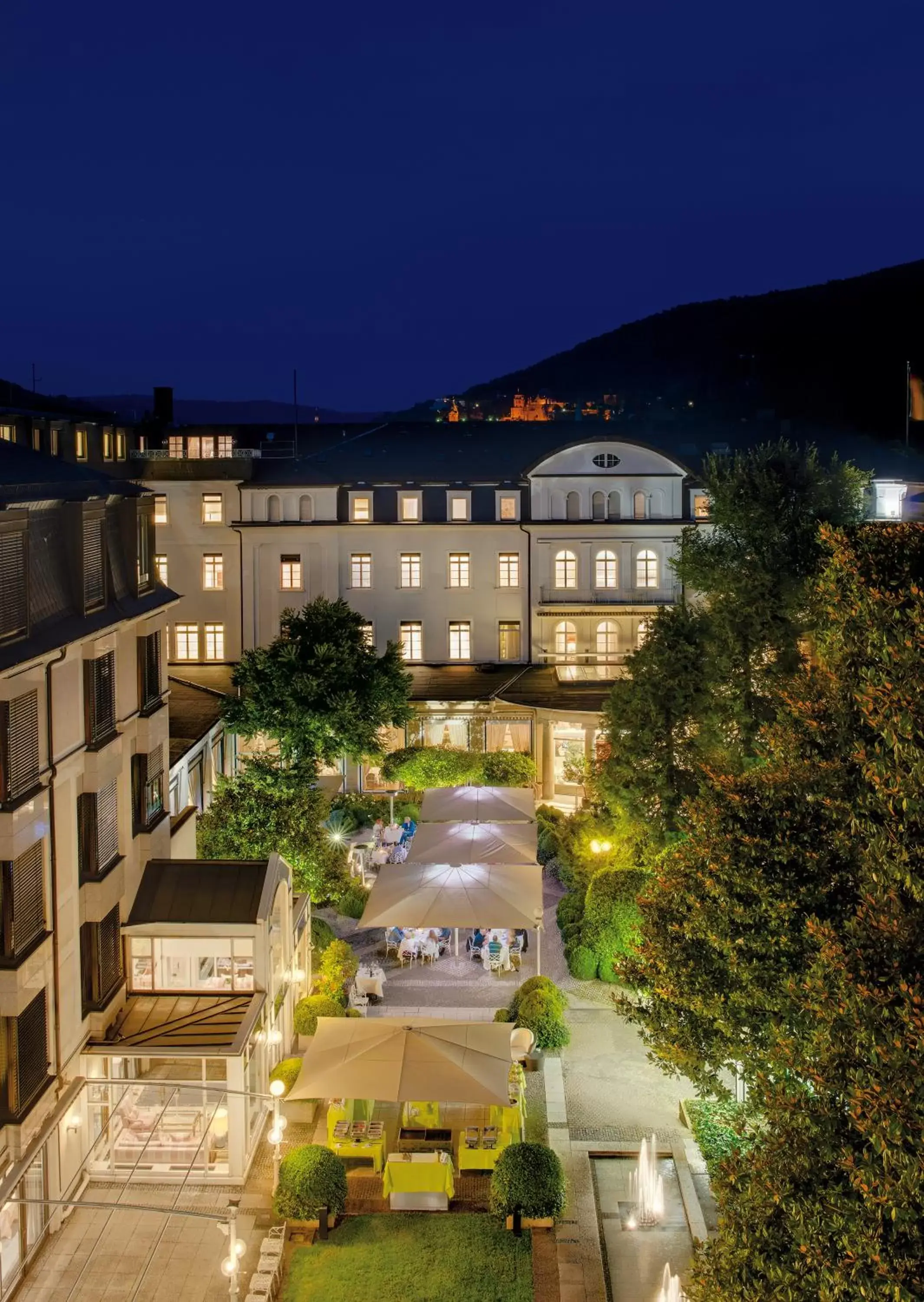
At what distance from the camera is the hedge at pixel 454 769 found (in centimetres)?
3597

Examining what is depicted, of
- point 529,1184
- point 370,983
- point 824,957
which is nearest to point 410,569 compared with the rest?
point 370,983

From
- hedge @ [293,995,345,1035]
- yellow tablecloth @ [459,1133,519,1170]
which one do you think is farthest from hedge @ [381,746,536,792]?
yellow tablecloth @ [459,1133,519,1170]

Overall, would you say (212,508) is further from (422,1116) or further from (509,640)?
(422,1116)

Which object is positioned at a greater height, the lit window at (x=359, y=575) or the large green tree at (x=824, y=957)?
the lit window at (x=359, y=575)

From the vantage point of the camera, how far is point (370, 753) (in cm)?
3375

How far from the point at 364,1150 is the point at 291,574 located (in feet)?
95.3

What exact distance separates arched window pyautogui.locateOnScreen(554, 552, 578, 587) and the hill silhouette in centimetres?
5123

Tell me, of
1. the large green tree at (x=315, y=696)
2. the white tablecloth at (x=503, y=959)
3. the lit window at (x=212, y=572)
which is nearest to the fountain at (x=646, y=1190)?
the white tablecloth at (x=503, y=959)

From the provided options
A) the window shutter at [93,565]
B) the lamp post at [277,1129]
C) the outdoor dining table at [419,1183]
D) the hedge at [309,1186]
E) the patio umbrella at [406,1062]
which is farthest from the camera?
the lamp post at [277,1129]

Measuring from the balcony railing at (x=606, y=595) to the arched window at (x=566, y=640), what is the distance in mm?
932

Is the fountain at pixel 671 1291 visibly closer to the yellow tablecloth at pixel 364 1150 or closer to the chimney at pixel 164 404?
the yellow tablecloth at pixel 364 1150

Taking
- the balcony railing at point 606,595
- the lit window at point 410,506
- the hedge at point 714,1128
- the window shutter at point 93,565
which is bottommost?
the hedge at point 714,1128

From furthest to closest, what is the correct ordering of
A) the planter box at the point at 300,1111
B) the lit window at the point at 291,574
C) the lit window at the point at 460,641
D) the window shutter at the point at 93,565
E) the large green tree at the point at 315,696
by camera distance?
the lit window at the point at 291,574 < the lit window at the point at 460,641 < the large green tree at the point at 315,696 < the planter box at the point at 300,1111 < the window shutter at the point at 93,565

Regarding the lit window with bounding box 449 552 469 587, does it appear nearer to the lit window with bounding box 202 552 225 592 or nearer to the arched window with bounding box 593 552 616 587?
the arched window with bounding box 593 552 616 587
